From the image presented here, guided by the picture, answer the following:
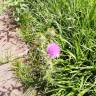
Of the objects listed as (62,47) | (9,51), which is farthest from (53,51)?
(9,51)

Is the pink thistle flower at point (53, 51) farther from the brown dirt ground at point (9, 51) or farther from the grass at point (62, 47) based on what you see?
the brown dirt ground at point (9, 51)

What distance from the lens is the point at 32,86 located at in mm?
2832

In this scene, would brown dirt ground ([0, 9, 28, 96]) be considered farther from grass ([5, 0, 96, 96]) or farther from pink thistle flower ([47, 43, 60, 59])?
pink thistle flower ([47, 43, 60, 59])

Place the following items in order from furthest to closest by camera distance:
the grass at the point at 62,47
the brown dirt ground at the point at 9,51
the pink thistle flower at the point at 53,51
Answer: the brown dirt ground at the point at 9,51 < the grass at the point at 62,47 < the pink thistle flower at the point at 53,51

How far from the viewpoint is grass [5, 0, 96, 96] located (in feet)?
8.86

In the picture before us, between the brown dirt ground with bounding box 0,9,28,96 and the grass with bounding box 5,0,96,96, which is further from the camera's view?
the brown dirt ground with bounding box 0,9,28,96

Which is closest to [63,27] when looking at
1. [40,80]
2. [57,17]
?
[57,17]

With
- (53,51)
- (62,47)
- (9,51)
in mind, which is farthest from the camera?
(9,51)

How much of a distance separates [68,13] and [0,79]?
85cm

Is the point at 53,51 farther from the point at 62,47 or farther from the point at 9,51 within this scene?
the point at 9,51

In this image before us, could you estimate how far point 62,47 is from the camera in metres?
2.89

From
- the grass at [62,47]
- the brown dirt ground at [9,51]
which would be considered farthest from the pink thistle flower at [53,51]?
the brown dirt ground at [9,51]

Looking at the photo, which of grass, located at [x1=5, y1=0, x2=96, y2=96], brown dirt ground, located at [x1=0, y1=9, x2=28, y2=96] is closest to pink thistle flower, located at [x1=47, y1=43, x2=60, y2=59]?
grass, located at [x1=5, y1=0, x2=96, y2=96]

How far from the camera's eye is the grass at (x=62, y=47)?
270 centimetres
